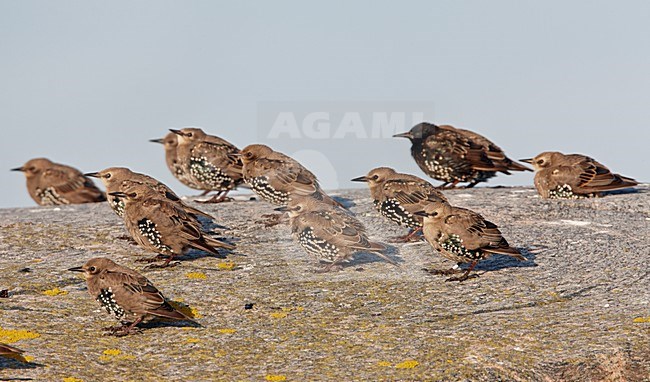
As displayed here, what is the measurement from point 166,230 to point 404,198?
3246mm

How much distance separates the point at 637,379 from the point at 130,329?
4.79 metres

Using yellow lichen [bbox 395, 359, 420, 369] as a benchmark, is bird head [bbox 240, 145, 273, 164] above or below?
above

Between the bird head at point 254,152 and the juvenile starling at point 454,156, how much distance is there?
3.30 meters

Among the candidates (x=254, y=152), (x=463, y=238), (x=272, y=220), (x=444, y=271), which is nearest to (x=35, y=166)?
(x=254, y=152)

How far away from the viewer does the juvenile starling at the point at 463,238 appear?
32.7 feet

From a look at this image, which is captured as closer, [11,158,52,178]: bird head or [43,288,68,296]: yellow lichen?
[43,288,68,296]: yellow lichen

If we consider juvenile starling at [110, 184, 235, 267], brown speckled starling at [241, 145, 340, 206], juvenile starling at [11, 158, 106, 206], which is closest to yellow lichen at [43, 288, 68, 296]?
juvenile starling at [110, 184, 235, 267]

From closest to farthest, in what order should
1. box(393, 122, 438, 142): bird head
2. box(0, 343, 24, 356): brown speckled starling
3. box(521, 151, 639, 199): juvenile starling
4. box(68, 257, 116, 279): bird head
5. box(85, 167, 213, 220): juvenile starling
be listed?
1. box(0, 343, 24, 356): brown speckled starling
2. box(68, 257, 116, 279): bird head
3. box(85, 167, 213, 220): juvenile starling
4. box(521, 151, 639, 199): juvenile starling
5. box(393, 122, 438, 142): bird head

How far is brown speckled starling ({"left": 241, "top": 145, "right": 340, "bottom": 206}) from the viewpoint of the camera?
12.6 metres

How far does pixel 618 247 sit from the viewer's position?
11117 millimetres

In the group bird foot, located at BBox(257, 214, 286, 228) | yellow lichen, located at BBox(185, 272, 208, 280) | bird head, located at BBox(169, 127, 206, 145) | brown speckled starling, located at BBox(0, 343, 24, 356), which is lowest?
brown speckled starling, located at BBox(0, 343, 24, 356)

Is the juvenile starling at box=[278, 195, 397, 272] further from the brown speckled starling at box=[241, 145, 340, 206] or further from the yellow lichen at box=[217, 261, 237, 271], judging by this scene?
the brown speckled starling at box=[241, 145, 340, 206]

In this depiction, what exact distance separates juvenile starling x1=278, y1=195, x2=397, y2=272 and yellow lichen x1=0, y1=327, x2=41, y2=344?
355 cm

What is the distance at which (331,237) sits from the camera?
10508 mm
